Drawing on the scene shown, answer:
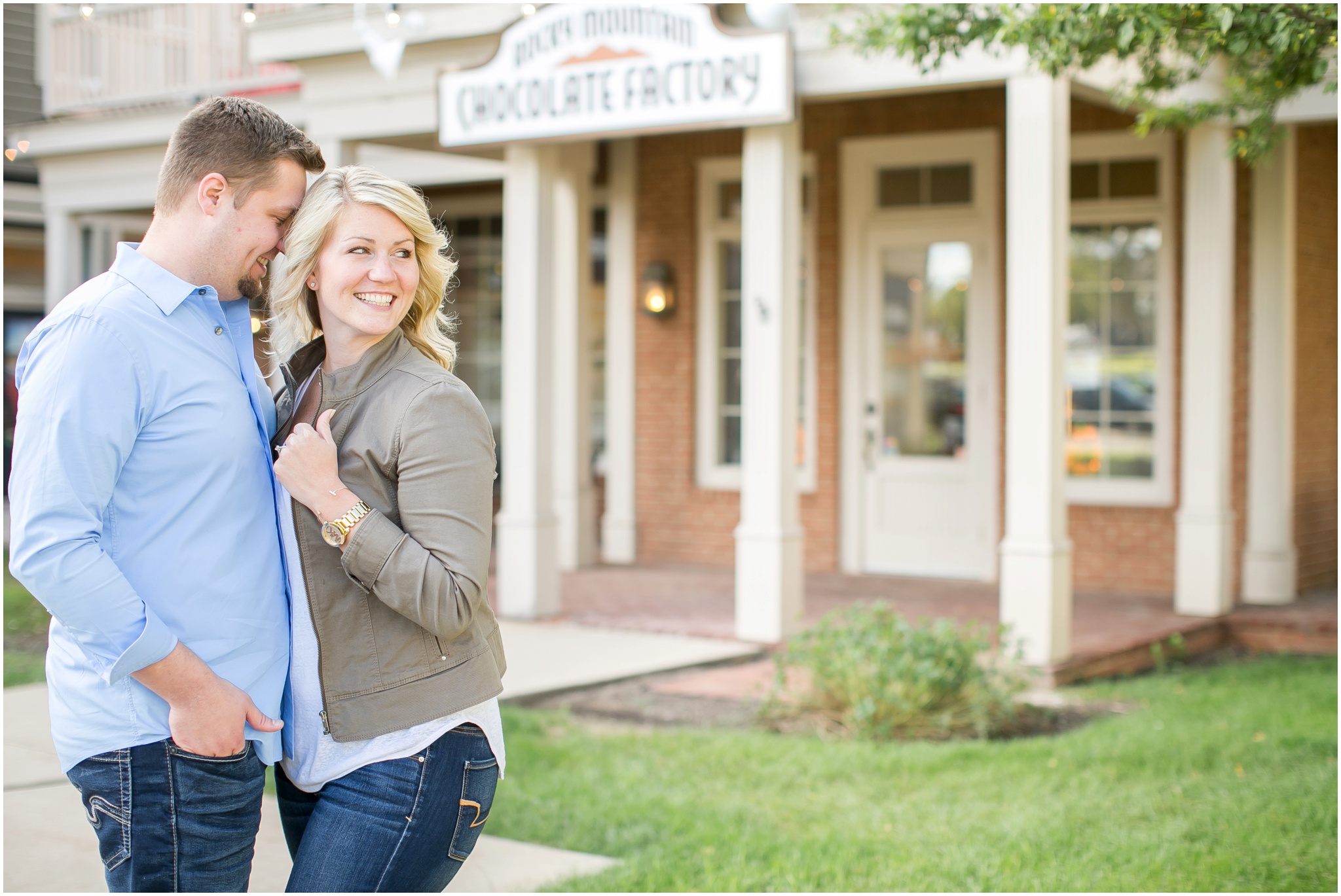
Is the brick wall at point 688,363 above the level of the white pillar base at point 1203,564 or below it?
above

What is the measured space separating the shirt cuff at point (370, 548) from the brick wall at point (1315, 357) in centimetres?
840

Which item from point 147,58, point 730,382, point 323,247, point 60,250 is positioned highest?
point 147,58

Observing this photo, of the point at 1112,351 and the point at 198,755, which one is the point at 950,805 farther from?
the point at 1112,351

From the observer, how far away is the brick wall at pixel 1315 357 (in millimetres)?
9055

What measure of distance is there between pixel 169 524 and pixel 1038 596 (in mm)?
5370

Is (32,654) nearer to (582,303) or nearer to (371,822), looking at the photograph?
(582,303)

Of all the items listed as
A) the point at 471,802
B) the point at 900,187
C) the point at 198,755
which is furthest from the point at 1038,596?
the point at 198,755

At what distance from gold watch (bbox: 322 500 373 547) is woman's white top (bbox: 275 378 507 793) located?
89mm

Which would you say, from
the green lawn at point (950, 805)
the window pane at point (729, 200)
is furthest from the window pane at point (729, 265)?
the green lawn at point (950, 805)

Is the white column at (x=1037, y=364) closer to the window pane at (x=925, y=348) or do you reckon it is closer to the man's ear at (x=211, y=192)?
the window pane at (x=925, y=348)

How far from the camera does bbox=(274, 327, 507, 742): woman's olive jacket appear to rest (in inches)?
76.3

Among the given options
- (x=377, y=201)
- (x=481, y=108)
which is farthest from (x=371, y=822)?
(x=481, y=108)

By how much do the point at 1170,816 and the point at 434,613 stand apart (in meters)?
3.35

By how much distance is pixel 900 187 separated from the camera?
9.80m
